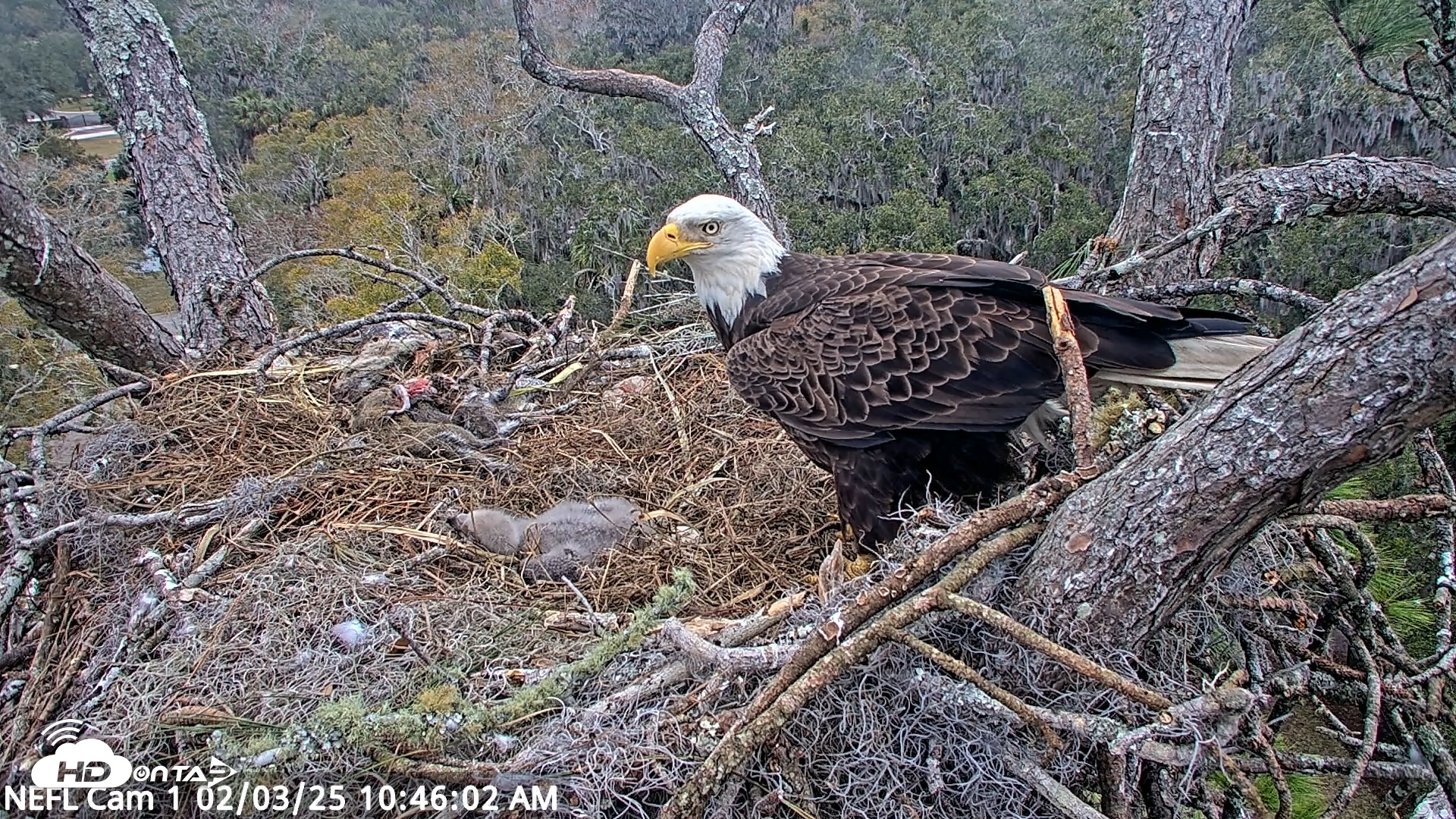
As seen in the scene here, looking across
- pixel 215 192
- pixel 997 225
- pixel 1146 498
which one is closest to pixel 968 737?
pixel 1146 498

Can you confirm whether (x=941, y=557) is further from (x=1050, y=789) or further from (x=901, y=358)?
(x=901, y=358)

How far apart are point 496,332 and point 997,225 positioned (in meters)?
10.2

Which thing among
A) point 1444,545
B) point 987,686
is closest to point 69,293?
point 987,686

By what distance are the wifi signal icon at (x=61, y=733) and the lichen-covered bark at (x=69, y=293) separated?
92.1 inches

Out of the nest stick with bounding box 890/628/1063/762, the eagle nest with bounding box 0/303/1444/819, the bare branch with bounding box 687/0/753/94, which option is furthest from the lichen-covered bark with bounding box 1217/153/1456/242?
the bare branch with bounding box 687/0/753/94

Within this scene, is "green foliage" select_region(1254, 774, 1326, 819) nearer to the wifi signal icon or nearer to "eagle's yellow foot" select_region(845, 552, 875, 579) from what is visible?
"eagle's yellow foot" select_region(845, 552, 875, 579)

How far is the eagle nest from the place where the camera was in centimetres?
201

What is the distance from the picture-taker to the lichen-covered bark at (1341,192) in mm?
2744

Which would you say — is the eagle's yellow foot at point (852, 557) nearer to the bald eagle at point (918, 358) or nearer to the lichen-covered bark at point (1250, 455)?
the bald eagle at point (918, 358)

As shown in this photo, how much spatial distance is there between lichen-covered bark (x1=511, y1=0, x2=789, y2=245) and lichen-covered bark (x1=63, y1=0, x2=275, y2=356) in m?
1.89

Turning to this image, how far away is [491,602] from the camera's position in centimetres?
284

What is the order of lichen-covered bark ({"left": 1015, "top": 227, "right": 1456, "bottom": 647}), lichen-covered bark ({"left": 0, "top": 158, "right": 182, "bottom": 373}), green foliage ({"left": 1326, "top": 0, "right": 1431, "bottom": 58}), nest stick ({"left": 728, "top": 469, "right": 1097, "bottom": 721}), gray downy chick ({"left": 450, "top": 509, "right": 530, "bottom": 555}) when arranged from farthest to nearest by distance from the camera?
lichen-covered bark ({"left": 0, "top": 158, "right": 182, "bottom": 373}) < gray downy chick ({"left": 450, "top": 509, "right": 530, "bottom": 555}) < green foliage ({"left": 1326, "top": 0, "right": 1431, "bottom": 58}) < nest stick ({"left": 728, "top": 469, "right": 1097, "bottom": 721}) < lichen-covered bark ({"left": 1015, "top": 227, "right": 1456, "bottom": 647})

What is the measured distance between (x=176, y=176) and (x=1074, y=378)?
4313 mm

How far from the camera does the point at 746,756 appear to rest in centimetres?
182
